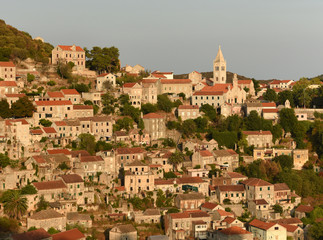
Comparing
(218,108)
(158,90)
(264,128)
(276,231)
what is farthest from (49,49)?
(276,231)

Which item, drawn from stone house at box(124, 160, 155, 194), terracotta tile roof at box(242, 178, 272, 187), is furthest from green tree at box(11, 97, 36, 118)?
terracotta tile roof at box(242, 178, 272, 187)

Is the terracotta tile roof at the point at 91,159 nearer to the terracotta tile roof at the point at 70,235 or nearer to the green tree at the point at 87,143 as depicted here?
the green tree at the point at 87,143

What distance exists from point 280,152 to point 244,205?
1072 cm

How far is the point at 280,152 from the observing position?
223 feet

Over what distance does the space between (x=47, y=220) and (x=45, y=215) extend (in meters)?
0.48

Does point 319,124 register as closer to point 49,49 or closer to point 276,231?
point 276,231

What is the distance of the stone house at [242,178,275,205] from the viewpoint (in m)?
59.4

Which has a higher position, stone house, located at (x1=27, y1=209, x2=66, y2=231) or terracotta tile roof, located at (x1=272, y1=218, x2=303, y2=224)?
stone house, located at (x1=27, y1=209, x2=66, y2=231)

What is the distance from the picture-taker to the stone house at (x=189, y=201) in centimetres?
5700

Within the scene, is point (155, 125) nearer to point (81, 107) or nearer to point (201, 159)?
point (201, 159)

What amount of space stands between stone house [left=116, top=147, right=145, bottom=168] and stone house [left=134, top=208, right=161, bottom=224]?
7463 millimetres

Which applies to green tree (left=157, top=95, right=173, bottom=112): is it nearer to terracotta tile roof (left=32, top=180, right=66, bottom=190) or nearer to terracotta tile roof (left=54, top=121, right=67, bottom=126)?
terracotta tile roof (left=54, top=121, right=67, bottom=126)

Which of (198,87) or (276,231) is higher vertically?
(198,87)

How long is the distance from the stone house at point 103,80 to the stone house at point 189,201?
2319 cm
